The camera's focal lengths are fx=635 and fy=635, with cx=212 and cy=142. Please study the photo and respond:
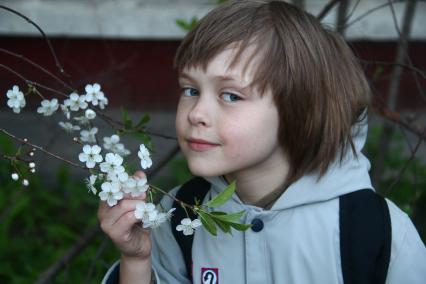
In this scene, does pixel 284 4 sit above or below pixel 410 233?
above

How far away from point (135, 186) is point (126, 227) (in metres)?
0.22

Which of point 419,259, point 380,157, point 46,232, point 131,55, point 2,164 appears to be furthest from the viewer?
point 131,55

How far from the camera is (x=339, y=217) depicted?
1604 millimetres

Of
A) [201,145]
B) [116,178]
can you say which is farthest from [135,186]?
[201,145]

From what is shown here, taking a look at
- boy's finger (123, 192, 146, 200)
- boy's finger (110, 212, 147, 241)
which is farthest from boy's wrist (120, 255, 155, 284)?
boy's finger (123, 192, 146, 200)

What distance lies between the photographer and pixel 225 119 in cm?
150

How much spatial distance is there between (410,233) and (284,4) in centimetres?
67

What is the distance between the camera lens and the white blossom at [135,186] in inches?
51.4

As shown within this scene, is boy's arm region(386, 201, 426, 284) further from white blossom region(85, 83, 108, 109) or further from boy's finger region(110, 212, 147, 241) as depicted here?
white blossom region(85, 83, 108, 109)

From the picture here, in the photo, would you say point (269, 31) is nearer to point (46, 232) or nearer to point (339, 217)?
point (339, 217)

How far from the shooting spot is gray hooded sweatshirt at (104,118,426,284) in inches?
61.2

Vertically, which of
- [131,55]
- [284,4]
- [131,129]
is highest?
[131,55]

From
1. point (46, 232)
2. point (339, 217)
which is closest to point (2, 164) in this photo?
point (46, 232)

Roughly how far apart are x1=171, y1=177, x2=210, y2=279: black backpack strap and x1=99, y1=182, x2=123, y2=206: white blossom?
14.9 inches
